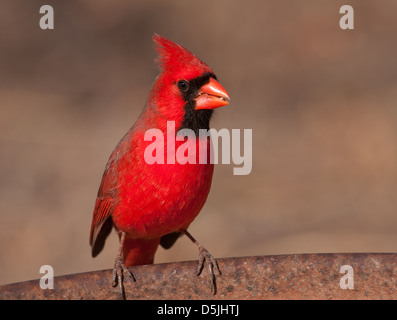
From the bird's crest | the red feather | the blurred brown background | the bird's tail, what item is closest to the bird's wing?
the red feather

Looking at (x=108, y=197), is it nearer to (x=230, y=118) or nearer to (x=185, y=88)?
(x=185, y=88)

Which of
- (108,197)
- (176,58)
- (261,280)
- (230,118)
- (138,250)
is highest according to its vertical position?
(230,118)

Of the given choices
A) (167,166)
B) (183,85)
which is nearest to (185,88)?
(183,85)

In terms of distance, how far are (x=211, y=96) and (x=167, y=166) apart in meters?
0.35

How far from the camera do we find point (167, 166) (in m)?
2.57

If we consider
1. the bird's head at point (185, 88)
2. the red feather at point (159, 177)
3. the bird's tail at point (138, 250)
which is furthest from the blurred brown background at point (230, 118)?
the bird's head at point (185, 88)

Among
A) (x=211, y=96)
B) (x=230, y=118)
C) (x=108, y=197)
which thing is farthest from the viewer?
(x=230, y=118)

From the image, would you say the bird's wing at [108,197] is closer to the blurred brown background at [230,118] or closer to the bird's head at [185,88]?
Answer: the bird's head at [185,88]

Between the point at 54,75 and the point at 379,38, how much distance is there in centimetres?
299

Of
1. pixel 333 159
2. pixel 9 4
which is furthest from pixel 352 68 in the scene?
pixel 9 4

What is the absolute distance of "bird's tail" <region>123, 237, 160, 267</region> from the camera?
3035 mm

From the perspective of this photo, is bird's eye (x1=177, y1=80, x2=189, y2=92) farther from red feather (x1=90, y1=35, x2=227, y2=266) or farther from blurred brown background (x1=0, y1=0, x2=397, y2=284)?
blurred brown background (x1=0, y1=0, x2=397, y2=284)

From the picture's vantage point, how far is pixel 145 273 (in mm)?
2213

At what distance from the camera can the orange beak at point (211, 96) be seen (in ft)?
8.75
